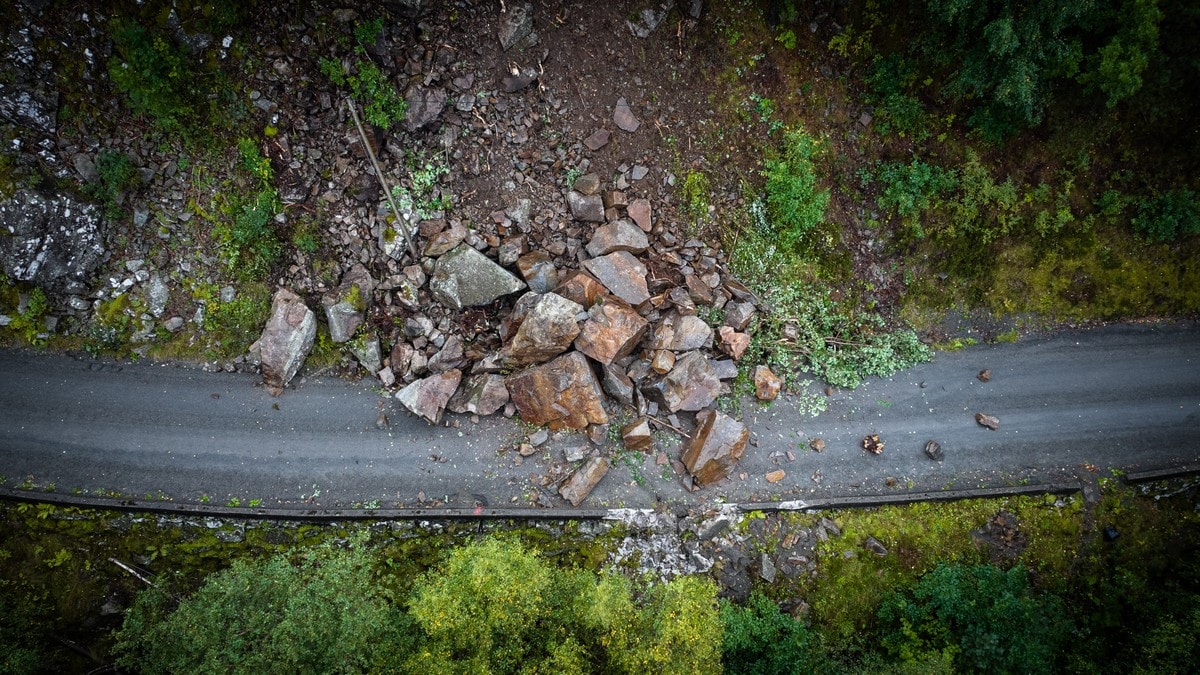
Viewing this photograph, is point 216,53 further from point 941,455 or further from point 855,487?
point 941,455

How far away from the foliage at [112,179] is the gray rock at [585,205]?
1064 centimetres

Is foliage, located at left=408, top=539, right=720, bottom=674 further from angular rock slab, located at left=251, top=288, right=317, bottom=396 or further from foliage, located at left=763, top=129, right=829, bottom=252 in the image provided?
foliage, located at left=763, top=129, right=829, bottom=252

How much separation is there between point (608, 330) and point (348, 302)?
6.69 metres

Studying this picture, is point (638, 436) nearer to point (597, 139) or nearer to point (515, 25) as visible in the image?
point (597, 139)

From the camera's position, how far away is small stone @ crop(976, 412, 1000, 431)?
48.8 feet

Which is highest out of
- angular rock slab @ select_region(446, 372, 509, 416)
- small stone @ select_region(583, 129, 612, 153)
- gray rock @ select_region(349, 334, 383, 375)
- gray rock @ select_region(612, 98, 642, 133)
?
gray rock @ select_region(612, 98, 642, 133)

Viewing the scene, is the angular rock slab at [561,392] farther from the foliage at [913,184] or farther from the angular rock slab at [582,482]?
→ the foliage at [913,184]

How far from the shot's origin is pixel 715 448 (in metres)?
13.9

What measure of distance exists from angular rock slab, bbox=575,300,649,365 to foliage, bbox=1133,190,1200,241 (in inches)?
553

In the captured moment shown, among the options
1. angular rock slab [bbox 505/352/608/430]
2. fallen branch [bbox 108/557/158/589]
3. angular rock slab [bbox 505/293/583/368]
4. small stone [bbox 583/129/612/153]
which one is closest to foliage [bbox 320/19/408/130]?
small stone [bbox 583/129/612/153]

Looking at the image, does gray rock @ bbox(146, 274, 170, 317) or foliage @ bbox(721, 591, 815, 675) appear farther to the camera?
gray rock @ bbox(146, 274, 170, 317)

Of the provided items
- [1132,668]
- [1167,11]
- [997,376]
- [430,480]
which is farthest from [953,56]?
[430,480]

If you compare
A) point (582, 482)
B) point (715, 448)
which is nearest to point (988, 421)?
point (715, 448)

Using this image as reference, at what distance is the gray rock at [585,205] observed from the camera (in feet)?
47.6
